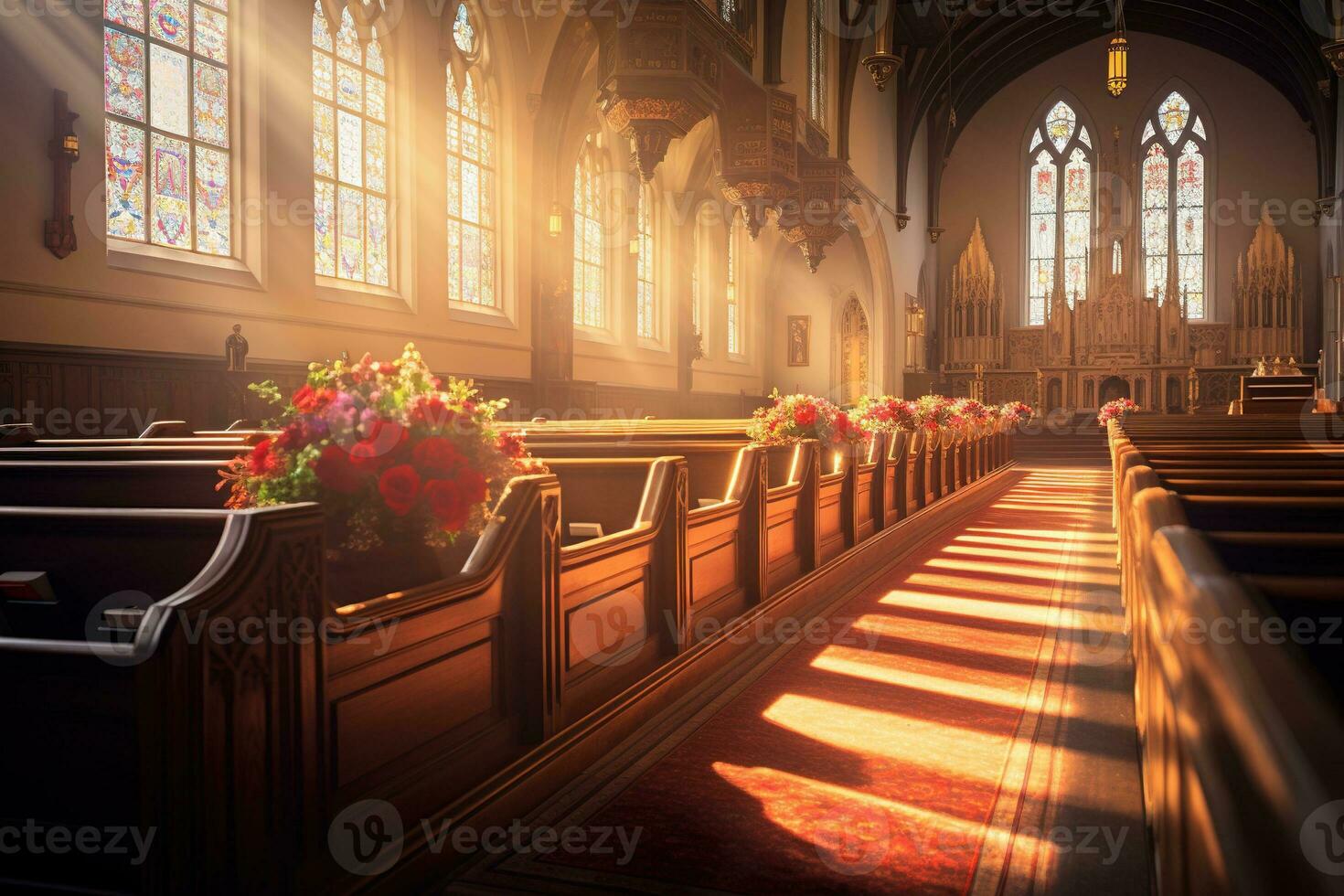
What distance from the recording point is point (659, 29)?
26.7 feet

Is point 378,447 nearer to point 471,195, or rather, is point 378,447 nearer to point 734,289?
point 471,195

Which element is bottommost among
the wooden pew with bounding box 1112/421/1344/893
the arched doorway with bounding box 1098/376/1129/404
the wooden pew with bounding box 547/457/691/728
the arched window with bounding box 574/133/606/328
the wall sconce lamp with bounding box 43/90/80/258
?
the wooden pew with bounding box 547/457/691/728

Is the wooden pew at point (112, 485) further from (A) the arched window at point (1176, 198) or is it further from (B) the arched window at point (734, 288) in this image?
(A) the arched window at point (1176, 198)

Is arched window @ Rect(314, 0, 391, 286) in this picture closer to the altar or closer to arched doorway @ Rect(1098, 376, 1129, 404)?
the altar

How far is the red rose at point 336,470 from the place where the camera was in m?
2.04

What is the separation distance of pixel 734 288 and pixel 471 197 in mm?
8798

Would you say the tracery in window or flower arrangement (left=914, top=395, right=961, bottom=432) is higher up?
the tracery in window

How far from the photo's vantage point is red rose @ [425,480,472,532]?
2.11m

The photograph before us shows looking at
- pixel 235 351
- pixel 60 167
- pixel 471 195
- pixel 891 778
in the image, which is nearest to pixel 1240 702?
pixel 891 778

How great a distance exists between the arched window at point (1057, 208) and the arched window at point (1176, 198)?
120cm

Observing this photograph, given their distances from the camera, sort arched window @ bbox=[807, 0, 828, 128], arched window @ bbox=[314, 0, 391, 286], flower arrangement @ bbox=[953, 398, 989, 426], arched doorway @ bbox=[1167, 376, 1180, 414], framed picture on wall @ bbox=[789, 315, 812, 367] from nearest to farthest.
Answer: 1. arched window @ bbox=[314, 0, 391, 286]
2. flower arrangement @ bbox=[953, 398, 989, 426]
3. arched window @ bbox=[807, 0, 828, 128]
4. framed picture on wall @ bbox=[789, 315, 812, 367]
5. arched doorway @ bbox=[1167, 376, 1180, 414]

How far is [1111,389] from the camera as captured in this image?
20656 mm

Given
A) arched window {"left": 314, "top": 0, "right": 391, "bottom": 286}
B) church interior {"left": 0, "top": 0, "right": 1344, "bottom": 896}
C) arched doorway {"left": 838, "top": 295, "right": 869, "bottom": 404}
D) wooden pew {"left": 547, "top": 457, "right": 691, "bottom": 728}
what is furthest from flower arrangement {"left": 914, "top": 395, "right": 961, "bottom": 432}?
arched doorway {"left": 838, "top": 295, "right": 869, "bottom": 404}

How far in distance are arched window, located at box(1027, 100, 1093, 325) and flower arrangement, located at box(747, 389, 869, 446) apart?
17601mm
